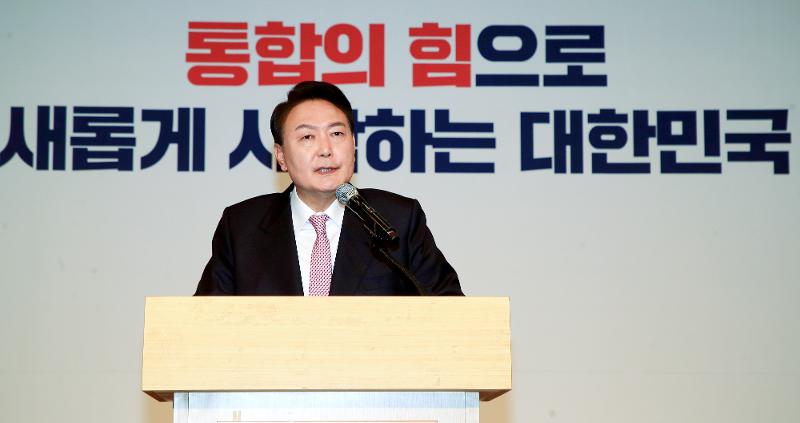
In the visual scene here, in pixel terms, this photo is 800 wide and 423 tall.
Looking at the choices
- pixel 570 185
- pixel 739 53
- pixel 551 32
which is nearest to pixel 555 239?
pixel 570 185

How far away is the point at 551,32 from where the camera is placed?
4.19m

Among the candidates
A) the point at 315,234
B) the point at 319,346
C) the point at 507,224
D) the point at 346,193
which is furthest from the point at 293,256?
the point at 507,224

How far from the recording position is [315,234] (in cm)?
257

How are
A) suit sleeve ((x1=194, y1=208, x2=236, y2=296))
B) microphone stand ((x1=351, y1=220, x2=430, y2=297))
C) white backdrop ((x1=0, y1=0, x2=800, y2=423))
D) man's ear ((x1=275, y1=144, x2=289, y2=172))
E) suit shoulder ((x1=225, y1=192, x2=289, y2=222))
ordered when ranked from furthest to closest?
white backdrop ((x1=0, y1=0, x2=800, y2=423)), man's ear ((x1=275, y1=144, x2=289, y2=172)), suit shoulder ((x1=225, y1=192, x2=289, y2=222)), suit sleeve ((x1=194, y1=208, x2=236, y2=296)), microphone stand ((x1=351, y1=220, x2=430, y2=297))

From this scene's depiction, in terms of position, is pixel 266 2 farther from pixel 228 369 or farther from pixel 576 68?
pixel 228 369

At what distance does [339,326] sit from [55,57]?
2912 millimetres

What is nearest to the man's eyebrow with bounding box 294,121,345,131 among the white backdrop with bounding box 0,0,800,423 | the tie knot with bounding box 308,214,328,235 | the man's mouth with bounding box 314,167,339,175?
the man's mouth with bounding box 314,167,339,175

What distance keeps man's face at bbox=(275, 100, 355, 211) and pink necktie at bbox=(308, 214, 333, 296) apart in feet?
0.45

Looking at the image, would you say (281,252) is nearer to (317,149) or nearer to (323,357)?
(317,149)

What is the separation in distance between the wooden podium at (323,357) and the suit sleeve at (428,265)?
2.46ft

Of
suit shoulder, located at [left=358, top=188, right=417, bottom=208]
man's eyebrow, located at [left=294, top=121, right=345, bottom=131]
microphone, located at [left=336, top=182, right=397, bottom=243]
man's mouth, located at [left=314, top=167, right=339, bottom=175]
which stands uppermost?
man's eyebrow, located at [left=294, top=121, right=345, bottom=131]

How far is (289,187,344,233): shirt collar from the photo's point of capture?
8.52ft

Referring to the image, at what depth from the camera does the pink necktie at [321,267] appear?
2414mm

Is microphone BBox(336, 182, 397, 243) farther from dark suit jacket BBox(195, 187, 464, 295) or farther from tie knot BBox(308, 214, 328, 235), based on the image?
tie knot BBox(308, 214, 328, 235)
